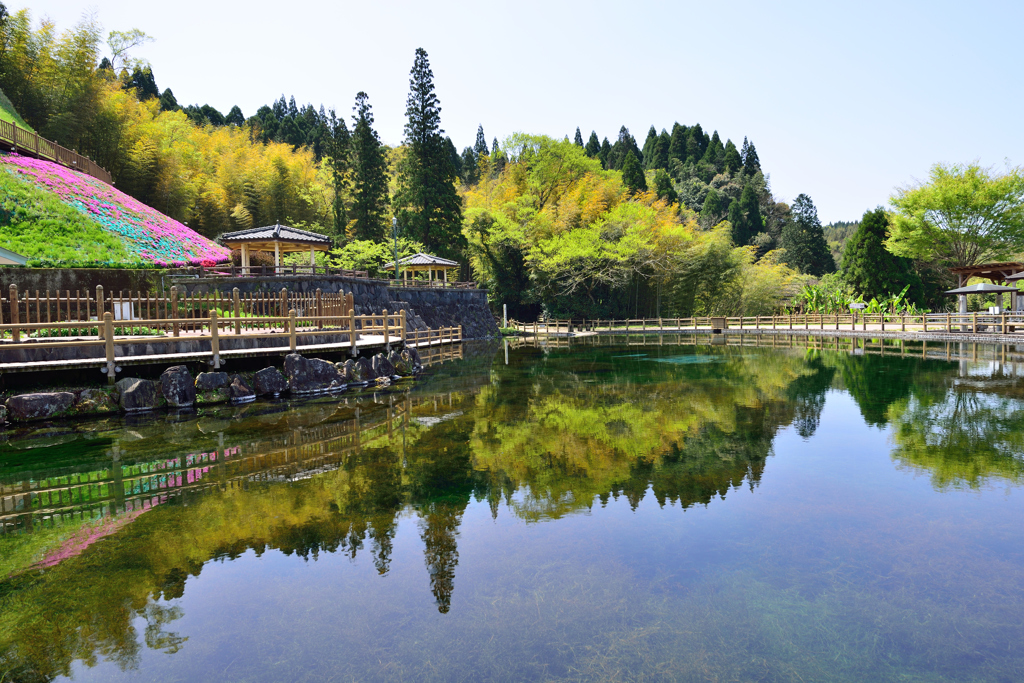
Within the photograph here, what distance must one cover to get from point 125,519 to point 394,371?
1134 centimetres

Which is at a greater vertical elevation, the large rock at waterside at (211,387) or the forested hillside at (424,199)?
the forested hillside at (424,199)

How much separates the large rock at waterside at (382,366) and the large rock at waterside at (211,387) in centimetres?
435

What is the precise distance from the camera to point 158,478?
24.3 feet

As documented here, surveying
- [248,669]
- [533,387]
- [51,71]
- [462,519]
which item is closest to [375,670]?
[248,669]

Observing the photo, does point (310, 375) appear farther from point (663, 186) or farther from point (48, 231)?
point (663, 186)

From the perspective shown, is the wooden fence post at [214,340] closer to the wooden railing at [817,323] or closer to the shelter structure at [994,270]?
the wooden railing at [817,323]

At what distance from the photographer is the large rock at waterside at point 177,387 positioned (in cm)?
1215

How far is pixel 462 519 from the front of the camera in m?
6.10

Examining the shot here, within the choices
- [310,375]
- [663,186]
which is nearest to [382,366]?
[310,375]

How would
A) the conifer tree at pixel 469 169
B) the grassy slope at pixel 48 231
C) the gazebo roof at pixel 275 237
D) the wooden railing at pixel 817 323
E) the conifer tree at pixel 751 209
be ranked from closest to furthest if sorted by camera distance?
the grassy slope at pixel 48 231, the gazebo roof at pixel 275 237, the wooden railing at pixel 817 323, the conifer tree at pixel 751 209, the conifer tree at pixel 469 169

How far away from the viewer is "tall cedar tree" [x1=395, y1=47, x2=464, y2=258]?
41.3 metres

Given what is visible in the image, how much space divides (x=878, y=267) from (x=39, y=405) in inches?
1985

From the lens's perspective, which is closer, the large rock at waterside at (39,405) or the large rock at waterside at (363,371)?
the large rock at waterside at (39,405)

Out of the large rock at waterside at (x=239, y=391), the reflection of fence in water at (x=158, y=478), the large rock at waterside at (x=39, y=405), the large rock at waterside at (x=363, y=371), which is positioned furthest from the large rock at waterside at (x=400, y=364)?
the large rock at waterside at (x=39, y=405)
